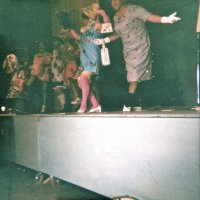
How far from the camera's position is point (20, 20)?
7.01m

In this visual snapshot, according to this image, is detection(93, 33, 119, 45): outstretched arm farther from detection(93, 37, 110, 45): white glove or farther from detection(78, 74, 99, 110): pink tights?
detection(78, 74, 99, 110): pink tights

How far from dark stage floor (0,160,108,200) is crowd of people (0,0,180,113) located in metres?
1.14

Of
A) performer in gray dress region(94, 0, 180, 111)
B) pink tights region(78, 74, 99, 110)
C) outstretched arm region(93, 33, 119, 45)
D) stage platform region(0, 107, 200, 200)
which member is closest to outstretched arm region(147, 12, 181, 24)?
performer in gray dress region(94, 0, 180, 111)

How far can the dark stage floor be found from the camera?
4367 millimetres

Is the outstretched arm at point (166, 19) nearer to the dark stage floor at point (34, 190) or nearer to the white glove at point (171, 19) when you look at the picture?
the white glove at point (171, 19)

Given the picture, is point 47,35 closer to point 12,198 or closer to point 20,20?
point 20,20

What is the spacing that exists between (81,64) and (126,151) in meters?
2.00

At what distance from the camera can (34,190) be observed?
482 cm

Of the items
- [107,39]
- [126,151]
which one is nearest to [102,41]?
[107,39]

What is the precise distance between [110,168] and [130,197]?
1.58 ft

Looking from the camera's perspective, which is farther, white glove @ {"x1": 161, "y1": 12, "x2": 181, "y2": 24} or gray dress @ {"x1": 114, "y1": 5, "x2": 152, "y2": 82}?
gray dress @ {"x1": 114, "y1": 5, "x2": 152, "y2": 82}

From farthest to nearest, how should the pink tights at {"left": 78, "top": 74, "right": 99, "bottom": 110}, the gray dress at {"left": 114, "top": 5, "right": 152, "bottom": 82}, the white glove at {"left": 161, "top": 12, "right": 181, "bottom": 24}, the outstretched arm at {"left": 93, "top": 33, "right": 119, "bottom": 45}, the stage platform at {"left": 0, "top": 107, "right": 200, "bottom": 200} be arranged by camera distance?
the pink tights at {"left": 78, "top": 74, "right": 99, "bottom": 110}, the outstretched arm at {"left": 93, "top": 33, "right": 119, "bottom": 45}, the gray dress at {"left": 114, "top": 5, "right": 152, "bottom": 82}, the white glove at {"left": 161, "top": 12, "right": 181, "bottom": 24}, the stage platform at {"left": 0, "top": 107, "right": 200, "bottom": 200}

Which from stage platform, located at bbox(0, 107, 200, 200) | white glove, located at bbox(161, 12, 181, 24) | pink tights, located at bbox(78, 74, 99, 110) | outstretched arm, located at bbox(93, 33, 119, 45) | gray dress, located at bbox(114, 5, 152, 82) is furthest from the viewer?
pink tights, located at bbox(78, 74, 99, 110)

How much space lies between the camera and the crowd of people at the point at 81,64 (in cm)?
438
